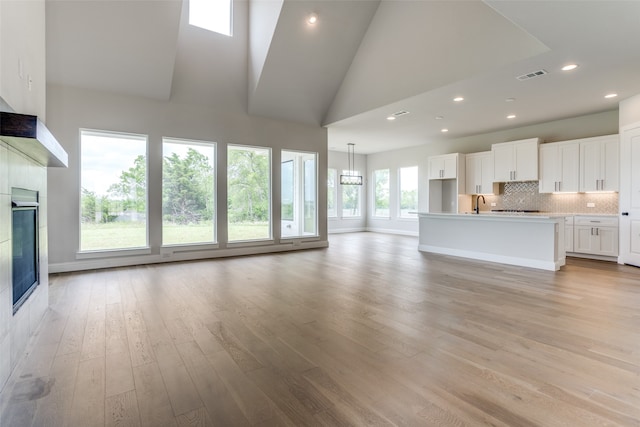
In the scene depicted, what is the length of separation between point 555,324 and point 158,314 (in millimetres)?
3802

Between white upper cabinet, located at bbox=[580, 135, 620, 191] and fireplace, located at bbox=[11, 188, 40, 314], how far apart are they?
877 cm

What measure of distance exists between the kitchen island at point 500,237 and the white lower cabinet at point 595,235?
101cm

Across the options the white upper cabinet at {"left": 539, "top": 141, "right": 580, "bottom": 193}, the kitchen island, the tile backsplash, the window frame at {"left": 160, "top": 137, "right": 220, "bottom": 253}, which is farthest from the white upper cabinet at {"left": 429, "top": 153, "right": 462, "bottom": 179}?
the window frame at {"left": 160, "top": 137, "right": 220, "bottom": 253}

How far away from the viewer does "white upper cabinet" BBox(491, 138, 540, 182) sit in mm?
7199

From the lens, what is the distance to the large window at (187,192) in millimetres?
6102

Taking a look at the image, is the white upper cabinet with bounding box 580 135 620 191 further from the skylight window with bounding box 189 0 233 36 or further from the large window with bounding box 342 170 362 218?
the skylight window with bounding box 189 0 233 36

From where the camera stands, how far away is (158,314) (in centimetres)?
321

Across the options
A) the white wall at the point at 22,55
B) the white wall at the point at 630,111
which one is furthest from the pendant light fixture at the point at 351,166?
the white wall at the point at 22,55

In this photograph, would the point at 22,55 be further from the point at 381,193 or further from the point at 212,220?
the point at 381,193

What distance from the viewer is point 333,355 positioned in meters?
2.33

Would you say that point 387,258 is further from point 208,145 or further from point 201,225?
point 208,145

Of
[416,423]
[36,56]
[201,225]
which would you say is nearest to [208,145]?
[201,225]

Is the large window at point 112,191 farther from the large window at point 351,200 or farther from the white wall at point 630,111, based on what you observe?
the white wall at point 630,111

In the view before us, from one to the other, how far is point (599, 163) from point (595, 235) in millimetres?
1439
